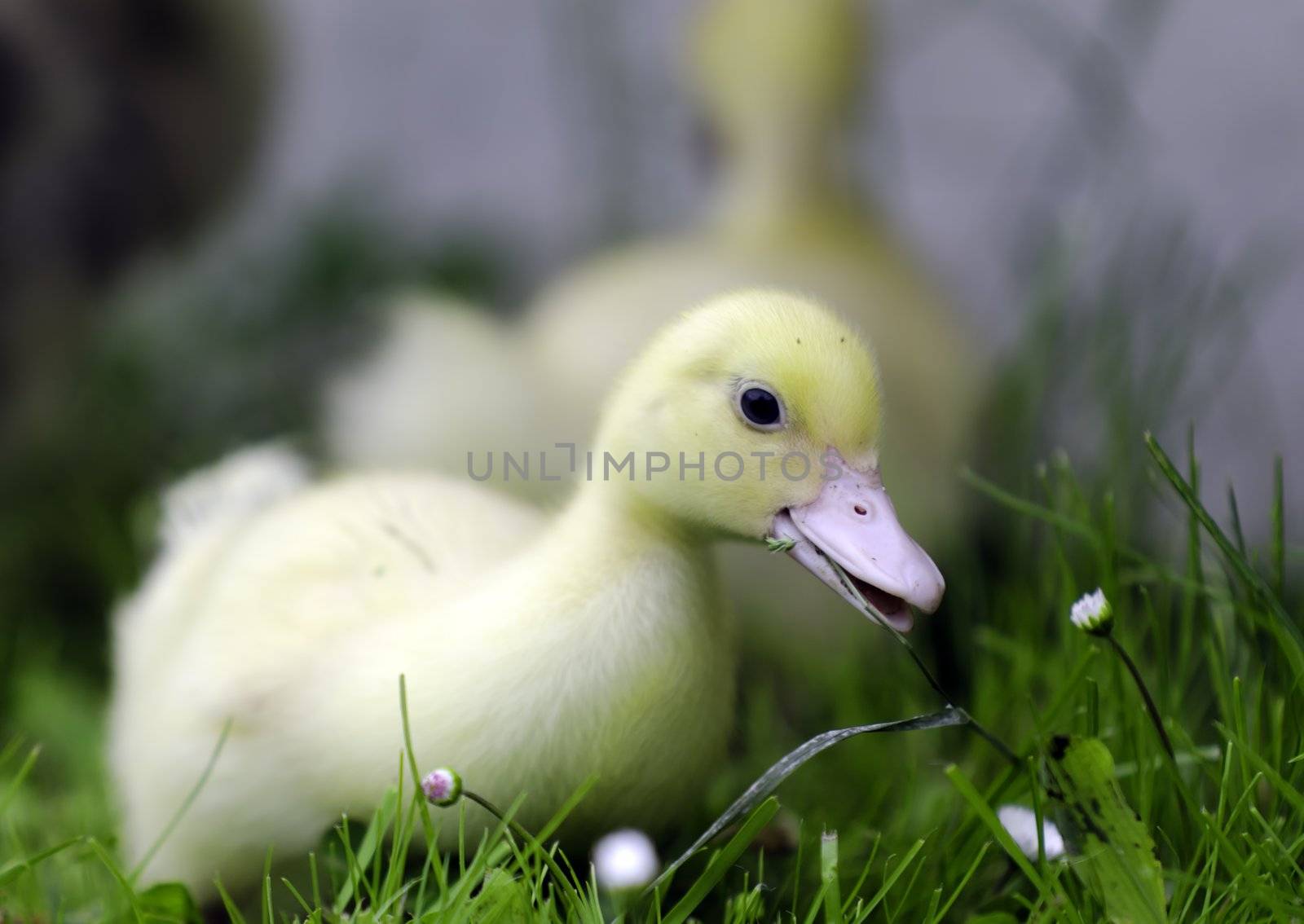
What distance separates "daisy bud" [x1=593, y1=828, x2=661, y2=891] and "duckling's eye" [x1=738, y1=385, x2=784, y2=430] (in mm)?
269

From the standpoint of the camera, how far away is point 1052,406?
1.53 m

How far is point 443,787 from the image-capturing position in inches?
30.2

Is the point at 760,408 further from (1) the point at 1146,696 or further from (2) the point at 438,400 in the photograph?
(2) the point at 438,400

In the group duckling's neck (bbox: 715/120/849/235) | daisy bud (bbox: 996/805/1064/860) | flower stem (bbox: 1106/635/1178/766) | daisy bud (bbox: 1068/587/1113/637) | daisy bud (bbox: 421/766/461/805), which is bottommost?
daisy bud (bbox: 996/805/1064/860)

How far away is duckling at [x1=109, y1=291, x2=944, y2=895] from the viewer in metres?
0.79

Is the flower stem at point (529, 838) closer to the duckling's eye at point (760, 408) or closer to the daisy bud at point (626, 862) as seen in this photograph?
the daisy bud at point (626, 862)

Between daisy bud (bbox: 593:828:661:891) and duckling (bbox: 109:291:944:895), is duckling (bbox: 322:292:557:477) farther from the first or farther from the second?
daisy bud (bbox: 593:828:661:891)

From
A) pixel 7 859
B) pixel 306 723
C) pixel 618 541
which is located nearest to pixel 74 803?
pixel 7 859

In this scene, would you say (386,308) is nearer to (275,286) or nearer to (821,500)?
(275,286)

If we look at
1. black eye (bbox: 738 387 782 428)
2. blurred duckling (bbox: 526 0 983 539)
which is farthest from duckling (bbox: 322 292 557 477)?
black eye (bbox: 738 387 782 428)

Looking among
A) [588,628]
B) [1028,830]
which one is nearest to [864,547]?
[588,628]

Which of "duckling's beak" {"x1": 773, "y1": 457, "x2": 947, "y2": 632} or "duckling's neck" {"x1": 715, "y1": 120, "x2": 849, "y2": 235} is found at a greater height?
"duckling's neck" {"x1": 715, "y1": 120, "x2": 849, "y2": 235}

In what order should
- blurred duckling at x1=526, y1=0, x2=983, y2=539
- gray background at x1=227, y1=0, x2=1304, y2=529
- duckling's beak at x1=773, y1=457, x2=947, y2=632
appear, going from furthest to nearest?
gray background at x1=227, y1=0, x2=1304, y2=529
blurred duckling at x1=526, y1=0, x2=983, y2=539
duckling's beak at x1=773, y1=457, x2=947, y2=632

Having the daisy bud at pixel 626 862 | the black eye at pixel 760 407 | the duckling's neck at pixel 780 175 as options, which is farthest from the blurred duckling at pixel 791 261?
the daisy bud at pixel 626 862
